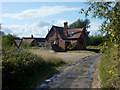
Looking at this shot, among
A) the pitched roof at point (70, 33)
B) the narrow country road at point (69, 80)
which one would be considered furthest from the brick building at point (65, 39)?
the narrow country road at point (69, 80)

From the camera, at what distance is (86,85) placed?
691cm

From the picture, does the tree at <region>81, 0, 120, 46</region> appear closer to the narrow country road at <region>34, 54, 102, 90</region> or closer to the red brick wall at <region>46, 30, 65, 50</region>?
the narrow country road at <region>34, 54, 102, 90</region>

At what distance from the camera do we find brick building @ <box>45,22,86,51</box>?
3784cm

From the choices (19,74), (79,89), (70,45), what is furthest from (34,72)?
(70,45)

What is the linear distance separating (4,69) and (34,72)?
3402mm

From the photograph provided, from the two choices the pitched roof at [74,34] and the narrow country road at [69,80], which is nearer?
the narrow country road at [69,80]

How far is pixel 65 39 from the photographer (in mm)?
38656

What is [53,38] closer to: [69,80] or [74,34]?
[74,34]

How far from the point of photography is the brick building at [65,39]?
37844 millimetres

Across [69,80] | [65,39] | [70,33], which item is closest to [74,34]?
[70,33]

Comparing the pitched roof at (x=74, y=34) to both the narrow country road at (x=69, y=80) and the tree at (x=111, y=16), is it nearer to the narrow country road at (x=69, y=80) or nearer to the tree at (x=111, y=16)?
the narrow country road at (x=69, y=80)

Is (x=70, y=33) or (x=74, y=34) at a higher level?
(x=70, y=33)

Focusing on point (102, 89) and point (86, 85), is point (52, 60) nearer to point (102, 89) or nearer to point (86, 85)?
point (86, 85)

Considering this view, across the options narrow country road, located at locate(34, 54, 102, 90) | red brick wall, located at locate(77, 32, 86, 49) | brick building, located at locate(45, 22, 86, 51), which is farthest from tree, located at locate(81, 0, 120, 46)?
red brick wall, located at locate(77, 32, 86, 49)
